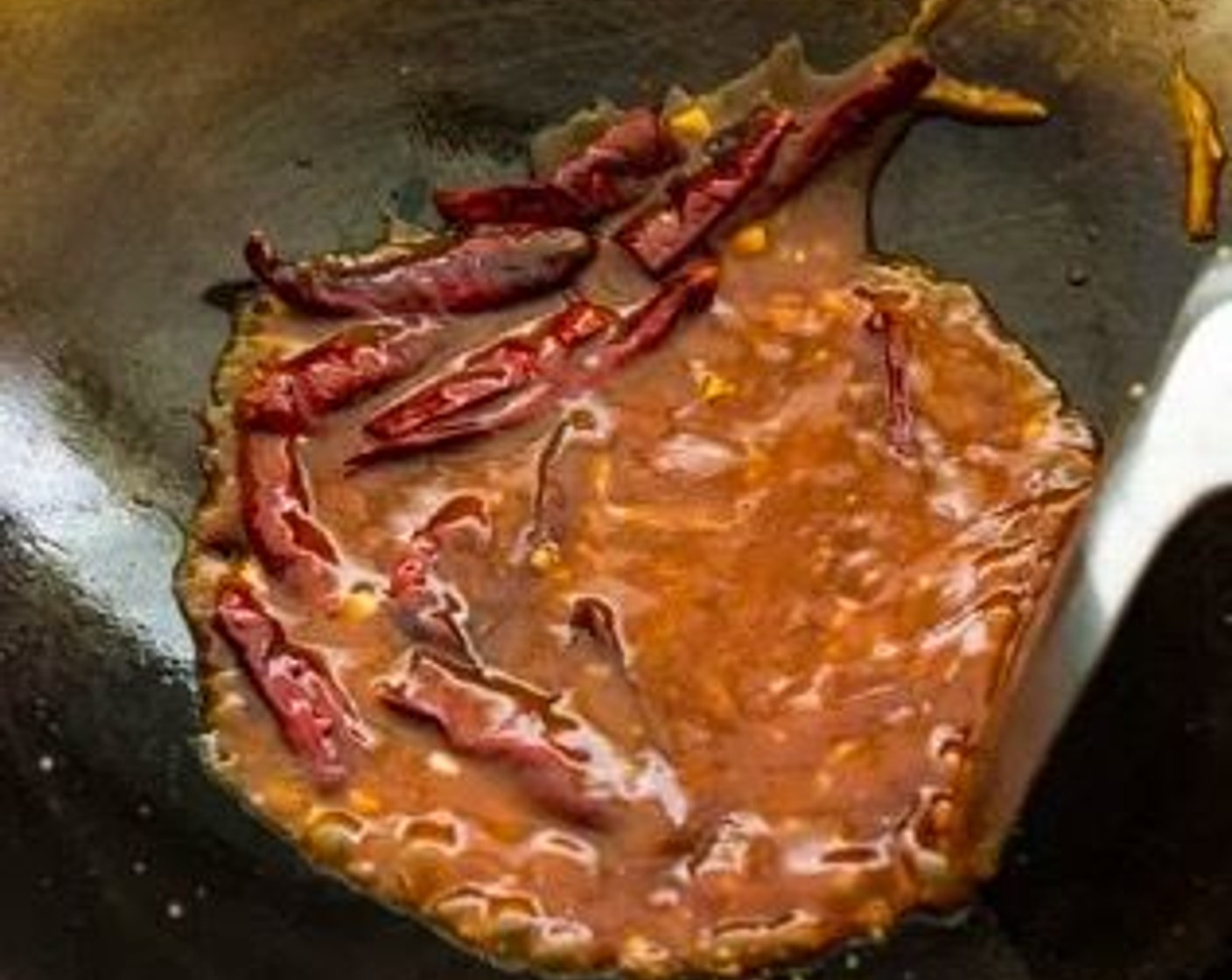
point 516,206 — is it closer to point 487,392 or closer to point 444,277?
point 444,277

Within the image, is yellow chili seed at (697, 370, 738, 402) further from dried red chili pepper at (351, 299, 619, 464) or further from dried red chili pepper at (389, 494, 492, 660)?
dried red chili pepper at (389, 494, 492, 660)

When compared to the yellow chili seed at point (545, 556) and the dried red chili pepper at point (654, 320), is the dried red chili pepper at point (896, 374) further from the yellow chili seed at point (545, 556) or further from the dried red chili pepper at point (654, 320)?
the yellow chili seed at point (545, 556)

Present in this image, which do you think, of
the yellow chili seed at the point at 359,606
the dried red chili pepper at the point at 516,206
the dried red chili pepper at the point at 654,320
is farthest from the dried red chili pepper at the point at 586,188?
the yellow chili seed at the point at 359,606

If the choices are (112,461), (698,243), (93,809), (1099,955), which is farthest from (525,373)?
(1099,955)

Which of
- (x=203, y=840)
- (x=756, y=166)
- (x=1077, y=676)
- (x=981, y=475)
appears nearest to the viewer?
(x=1077, y=676)

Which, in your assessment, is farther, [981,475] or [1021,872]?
[981,475]

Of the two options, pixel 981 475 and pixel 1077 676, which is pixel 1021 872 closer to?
pixel 1077 676
